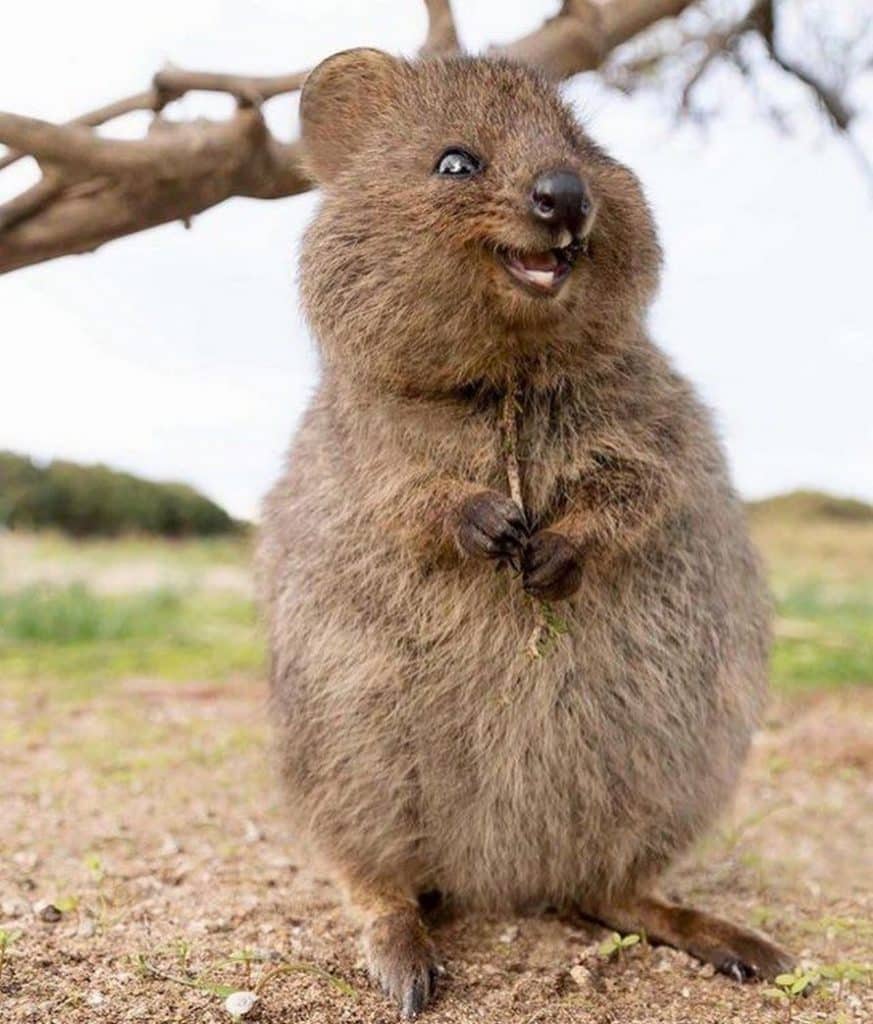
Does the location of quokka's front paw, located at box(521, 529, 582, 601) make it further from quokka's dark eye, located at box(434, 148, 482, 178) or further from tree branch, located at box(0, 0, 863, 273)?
tree branch, located at box(0, 0, 863, 273)

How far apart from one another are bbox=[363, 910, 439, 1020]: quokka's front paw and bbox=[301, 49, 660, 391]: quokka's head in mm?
1464

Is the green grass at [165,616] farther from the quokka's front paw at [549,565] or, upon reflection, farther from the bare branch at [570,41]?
the bare branch at [570,41]

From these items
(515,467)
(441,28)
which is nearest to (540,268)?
(515,467)

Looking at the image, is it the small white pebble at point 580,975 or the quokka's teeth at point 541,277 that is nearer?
the quokka's teeth at point 541,277

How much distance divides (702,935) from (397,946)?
35.4 inches

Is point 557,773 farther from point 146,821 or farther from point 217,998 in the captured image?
point 146,821

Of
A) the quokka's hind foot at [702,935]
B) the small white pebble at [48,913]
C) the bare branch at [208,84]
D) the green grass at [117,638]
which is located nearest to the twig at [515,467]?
the quokka's hind foot at [702,935]

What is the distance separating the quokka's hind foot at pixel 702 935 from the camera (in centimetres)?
375

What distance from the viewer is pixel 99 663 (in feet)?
28.8

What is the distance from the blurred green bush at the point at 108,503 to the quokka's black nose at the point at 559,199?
12.1 meters

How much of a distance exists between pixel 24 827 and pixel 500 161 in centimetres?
306

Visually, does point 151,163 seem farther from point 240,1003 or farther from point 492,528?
point 240,1003

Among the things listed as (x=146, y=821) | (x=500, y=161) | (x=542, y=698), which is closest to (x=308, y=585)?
(x=542, y=698)

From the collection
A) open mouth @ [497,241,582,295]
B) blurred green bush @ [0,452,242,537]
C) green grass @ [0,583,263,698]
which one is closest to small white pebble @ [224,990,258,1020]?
open mouth @ [497,241,582,295]
